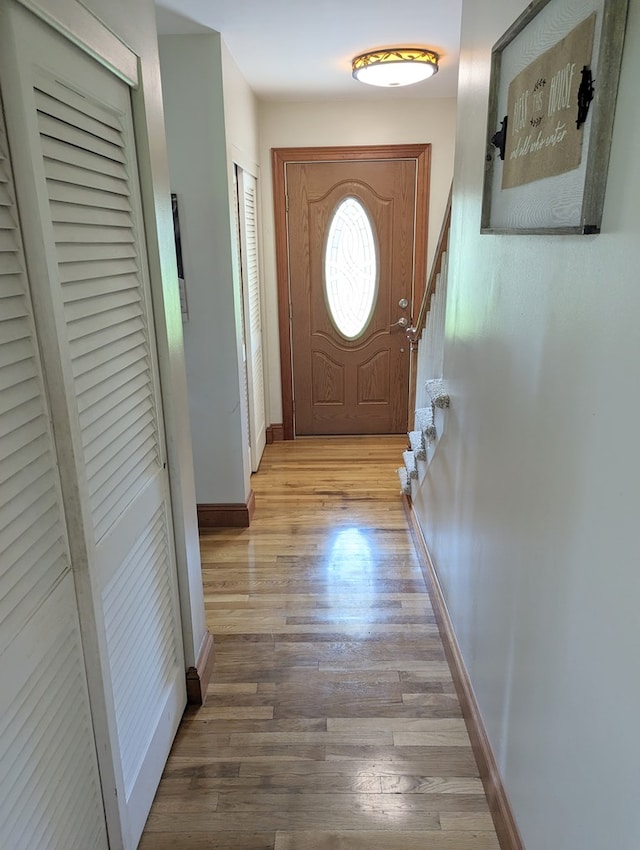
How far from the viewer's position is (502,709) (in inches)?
62.5

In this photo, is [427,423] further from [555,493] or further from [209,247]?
[555,493]

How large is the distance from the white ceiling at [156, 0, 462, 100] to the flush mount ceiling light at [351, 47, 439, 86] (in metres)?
0.06

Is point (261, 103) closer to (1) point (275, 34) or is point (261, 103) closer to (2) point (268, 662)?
(1) point (275, 34)

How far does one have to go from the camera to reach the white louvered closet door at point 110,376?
111 cm

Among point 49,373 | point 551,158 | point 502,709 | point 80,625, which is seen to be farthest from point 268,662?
point 551,158

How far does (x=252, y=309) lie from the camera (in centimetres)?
389

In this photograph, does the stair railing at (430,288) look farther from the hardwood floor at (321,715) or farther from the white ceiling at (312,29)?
the hardwood floor at (321,715)

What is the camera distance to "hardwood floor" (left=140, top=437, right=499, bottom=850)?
5.32 feet

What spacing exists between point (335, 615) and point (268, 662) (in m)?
0.39

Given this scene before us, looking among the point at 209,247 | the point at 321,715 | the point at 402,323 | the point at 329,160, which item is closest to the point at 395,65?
the point at 329,160

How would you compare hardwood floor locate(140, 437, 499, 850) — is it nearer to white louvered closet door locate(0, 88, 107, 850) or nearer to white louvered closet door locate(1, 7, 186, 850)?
white louvered closet door locate(1, 7, 186, 850)

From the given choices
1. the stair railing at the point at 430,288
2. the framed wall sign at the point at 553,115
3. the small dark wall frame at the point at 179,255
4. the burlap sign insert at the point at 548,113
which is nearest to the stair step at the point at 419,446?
the stair railing at the point at 430,288

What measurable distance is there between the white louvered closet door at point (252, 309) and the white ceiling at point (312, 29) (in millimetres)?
605

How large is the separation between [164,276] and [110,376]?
1.40ft
